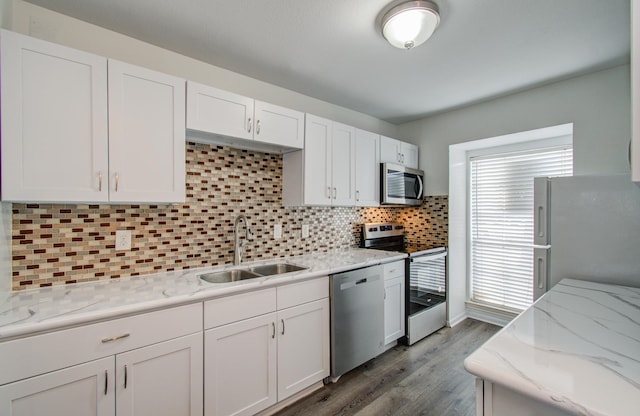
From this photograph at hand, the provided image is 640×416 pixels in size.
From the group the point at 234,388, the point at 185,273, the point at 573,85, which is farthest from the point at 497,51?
the point at 234,388

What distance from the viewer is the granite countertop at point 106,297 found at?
1.18m

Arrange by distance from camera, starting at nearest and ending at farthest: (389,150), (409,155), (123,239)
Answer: (123,239) → (389,150) → (409,155)

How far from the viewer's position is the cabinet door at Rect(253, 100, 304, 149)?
85.0 inches

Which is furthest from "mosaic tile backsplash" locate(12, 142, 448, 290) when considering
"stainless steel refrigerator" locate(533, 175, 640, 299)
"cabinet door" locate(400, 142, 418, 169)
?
"stainless steel refrigerator" locate(533, 175, 640, 299)

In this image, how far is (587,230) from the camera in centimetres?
186

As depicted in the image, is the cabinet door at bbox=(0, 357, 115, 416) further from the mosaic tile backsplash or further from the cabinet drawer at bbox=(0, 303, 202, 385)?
the mosaic tile backsplash

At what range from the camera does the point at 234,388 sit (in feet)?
5.62

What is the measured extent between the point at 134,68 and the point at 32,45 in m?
0.41

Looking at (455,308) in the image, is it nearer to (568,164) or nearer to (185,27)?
(568,164)

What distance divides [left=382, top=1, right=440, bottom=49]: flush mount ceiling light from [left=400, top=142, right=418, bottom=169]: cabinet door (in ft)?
5.68

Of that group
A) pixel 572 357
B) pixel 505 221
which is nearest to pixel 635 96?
pixel 572 357

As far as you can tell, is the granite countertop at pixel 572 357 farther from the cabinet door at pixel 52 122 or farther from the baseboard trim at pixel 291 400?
the cabinet door at pixel 52 122

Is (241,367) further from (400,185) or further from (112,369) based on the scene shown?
(400,185)

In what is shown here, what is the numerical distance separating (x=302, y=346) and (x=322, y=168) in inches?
56.3
